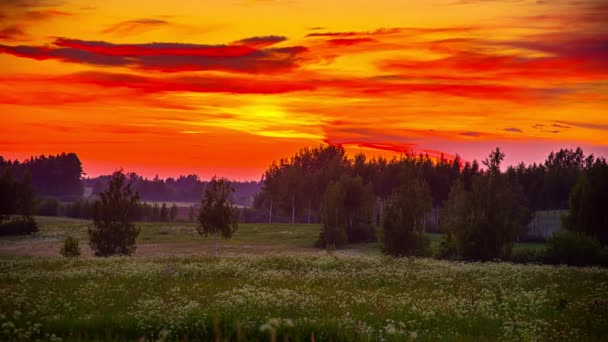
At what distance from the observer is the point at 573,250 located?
174ft

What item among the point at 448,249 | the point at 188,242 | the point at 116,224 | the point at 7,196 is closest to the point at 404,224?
the point at 448,249

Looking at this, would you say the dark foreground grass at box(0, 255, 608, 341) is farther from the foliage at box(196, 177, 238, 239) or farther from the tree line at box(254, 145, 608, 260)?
the foliage at box(196, 177, 238, 239)

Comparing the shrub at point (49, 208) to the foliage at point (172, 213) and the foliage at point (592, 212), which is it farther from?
the foliage at point (592, 212)

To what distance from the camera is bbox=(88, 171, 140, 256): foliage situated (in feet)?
162

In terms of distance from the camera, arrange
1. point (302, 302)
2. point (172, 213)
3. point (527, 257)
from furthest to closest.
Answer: point (172, 213) < point (527, 257) < point (302, 302)

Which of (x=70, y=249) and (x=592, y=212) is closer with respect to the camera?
(x=70, y=249)

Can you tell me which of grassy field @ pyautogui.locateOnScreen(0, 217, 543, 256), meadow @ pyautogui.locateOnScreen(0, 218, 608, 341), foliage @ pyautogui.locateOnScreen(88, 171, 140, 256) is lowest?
grassy field @ pyautogui.locateOnScreen(0, 217, 543, 256)

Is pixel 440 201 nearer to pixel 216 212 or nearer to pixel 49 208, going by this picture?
pixel 216 212

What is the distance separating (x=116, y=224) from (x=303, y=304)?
33326 mm

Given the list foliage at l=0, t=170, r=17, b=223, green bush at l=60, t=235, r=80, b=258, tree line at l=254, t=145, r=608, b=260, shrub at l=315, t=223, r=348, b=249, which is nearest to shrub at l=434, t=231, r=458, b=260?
tree line at l=254, t=145, r=608, b=260

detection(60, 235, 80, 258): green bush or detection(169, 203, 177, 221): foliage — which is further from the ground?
detection(169, 203, 177, 221): foliage

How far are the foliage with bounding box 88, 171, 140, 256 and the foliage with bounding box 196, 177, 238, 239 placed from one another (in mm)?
8842

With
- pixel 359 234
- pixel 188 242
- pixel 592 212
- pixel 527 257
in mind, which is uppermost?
pixel 592 212

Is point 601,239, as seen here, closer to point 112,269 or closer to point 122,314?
point 112,269
